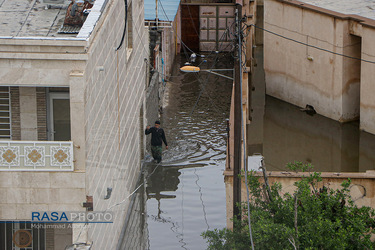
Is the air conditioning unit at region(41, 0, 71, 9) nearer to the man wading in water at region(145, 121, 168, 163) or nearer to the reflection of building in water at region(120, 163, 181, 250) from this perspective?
the reflection of building in water at region(120, 163, 181, 250)

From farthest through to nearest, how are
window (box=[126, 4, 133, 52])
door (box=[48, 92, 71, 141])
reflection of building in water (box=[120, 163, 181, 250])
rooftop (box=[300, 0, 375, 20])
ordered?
rooftop (box=[300, 0, 375, 20]) → window (box=[126, 4, 133, 52]) → reflection of building in water (box=[120, 163, 181, 250]) → door (box=[48, 92, 71, 141])

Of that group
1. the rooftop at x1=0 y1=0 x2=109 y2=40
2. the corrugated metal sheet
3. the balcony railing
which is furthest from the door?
the corrugated metal sheet

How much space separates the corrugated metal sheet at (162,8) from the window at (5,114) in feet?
54.8

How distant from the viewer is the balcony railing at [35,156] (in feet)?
48.9

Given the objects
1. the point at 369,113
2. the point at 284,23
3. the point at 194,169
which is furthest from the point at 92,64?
the point at 284,23

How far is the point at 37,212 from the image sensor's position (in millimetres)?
15383

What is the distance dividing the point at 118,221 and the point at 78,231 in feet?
14.4

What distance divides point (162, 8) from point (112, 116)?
16.5 meters

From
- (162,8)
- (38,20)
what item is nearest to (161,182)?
(38,20)

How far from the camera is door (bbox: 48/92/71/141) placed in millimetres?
16641

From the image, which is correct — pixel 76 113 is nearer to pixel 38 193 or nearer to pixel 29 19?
pixel 38 193

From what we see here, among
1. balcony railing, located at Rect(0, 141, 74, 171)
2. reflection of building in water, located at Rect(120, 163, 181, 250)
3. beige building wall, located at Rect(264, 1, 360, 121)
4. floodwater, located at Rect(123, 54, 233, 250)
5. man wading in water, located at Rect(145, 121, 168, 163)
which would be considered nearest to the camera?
balcony railing, located at Rect(0, 141, 74, 171)

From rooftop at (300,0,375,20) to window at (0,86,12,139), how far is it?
19093mm

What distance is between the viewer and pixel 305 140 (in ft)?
101
